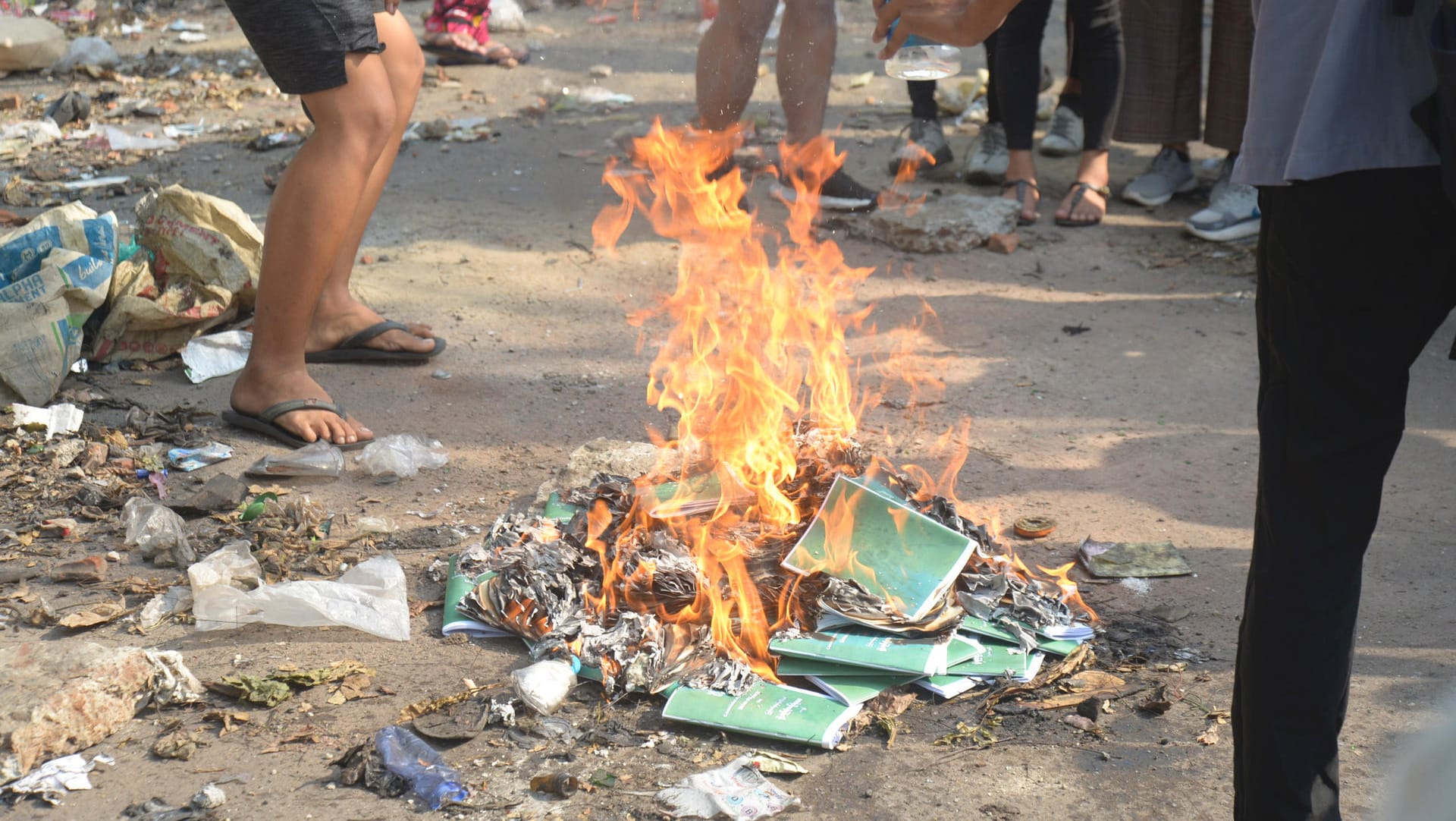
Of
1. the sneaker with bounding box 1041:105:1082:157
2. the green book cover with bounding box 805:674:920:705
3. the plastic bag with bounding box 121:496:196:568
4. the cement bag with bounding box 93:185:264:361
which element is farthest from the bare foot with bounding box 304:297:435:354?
the sneaker with bounding box 1041:105:1082:157

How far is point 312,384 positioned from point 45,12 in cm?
716

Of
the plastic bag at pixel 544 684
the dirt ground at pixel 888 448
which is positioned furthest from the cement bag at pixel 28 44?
the plastic bag at pixel 544 684

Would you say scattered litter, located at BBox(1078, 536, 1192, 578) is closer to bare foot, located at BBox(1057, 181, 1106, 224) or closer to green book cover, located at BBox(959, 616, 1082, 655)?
green book cover, located at BBox(959, 616, 1082, 655)

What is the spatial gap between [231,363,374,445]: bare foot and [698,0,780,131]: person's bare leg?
86.3 inches

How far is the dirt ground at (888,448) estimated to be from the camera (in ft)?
7.66

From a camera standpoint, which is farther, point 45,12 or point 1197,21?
point 45,12

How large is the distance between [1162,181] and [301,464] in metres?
4.51

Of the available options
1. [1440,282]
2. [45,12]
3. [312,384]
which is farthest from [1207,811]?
[45,12]

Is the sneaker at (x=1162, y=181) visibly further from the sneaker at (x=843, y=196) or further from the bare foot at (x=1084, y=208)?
the sneaker at (x=843, y=196)

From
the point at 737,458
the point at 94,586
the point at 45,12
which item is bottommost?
the point at 94,586

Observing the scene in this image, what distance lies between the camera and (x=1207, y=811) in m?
2.25

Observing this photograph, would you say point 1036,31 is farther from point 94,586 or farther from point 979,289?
point 94,586

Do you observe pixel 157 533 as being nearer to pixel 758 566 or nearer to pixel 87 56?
pixel 758 566

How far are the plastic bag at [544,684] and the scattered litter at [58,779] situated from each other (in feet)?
2.51
